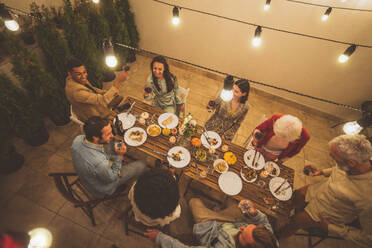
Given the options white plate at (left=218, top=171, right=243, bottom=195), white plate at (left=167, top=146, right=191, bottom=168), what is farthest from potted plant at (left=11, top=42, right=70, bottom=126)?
white plate at (left=218, top=171, right=243, bottom=195)

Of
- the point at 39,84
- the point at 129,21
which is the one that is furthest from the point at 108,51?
the point at 129,21

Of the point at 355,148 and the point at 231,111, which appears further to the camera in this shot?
the point at 231,111

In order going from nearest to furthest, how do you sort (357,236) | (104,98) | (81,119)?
(357,236)
(104,98)
(81,119)

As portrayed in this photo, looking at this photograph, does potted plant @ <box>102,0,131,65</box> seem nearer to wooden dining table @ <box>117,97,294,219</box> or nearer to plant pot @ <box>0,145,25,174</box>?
wooden dining table @ <box>117,97,294,219</box>

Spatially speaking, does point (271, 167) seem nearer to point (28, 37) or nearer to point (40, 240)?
point (40, 240)

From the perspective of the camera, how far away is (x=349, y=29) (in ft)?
12.7

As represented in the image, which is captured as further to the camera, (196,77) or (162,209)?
(196,77)

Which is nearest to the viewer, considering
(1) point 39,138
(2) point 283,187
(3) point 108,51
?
(3) point 108,51

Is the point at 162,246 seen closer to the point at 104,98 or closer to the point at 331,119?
the point at 104,98

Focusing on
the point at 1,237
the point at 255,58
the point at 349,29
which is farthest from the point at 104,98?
the point at 349,29

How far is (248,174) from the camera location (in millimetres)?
2674

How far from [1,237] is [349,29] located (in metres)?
5.95

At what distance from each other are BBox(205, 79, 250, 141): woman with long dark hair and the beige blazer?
167 centimetres

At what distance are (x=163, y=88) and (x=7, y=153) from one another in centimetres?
283
